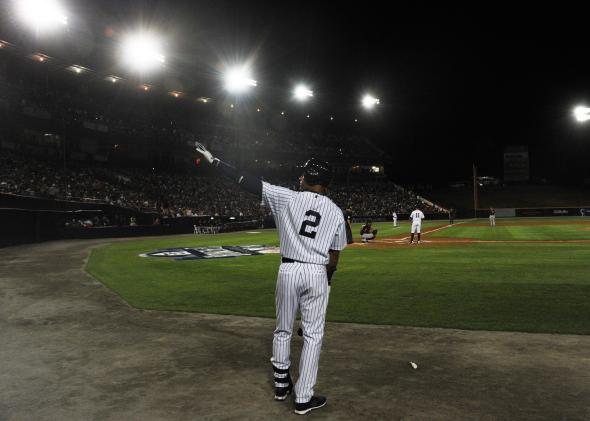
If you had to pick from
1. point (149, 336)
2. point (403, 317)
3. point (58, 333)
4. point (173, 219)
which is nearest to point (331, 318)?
point (403, 317)

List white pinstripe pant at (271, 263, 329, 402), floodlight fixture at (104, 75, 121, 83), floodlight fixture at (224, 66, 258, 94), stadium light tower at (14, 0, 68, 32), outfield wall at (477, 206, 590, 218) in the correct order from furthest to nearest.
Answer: outfield wall at (477, 206, 590, 218)
floodlight fixture at (224, 66, 258, 94)
floodlight fixture at (104, 75, 121, 83)
stadium light tower at (14, 0, 68, 32)
white pinstripe pant at (271, 263, 329, 402)

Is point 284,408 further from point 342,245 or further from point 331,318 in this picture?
point 331,318

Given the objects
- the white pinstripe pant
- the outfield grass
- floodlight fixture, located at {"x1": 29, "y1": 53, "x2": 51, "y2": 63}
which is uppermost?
floodlight fixture, located at {"x1": 29, "y1": 53, "x2": 51, "y2": 63}

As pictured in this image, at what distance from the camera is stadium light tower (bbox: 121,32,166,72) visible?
3947cm

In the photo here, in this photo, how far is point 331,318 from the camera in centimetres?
714

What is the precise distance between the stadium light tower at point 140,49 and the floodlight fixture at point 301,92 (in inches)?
888

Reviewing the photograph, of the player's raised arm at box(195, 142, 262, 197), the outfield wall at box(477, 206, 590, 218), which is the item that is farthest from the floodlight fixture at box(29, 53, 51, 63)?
the outfield wall at box(477, 206, 590, 218)

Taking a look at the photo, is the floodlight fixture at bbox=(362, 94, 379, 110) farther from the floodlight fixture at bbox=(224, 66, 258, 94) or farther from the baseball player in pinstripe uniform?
the baseball player in pinstripe uniform

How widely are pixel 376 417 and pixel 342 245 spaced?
1497mm

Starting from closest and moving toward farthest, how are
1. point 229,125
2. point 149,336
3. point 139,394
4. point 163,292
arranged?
point 139,394
point 149,336
point 163,292
point 229,125

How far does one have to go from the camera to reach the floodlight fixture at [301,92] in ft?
202

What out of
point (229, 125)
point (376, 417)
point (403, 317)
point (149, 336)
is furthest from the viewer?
point (229, 125)

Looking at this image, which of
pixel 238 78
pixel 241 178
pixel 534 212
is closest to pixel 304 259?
pixel 241 178

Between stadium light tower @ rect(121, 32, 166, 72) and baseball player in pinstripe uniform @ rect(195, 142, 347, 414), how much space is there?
4014 centimetres
